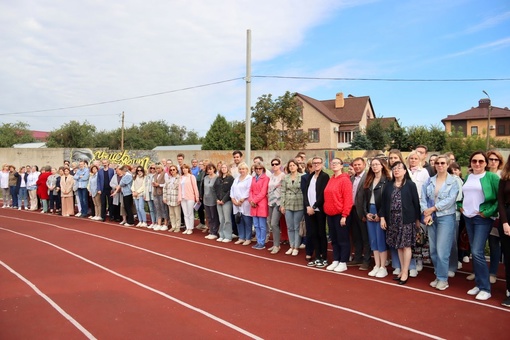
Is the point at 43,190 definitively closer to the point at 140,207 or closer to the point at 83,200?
the point at 83,200

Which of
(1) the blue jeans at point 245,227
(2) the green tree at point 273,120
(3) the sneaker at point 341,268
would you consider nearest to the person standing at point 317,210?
(3) the sneaker at point 341,268

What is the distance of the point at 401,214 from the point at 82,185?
1130 cm

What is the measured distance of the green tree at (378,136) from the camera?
3678 cm

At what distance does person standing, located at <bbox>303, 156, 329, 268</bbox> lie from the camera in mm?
7305

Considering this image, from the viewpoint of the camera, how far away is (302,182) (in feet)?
25.4

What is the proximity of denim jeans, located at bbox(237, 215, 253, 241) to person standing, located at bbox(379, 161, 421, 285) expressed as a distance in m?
3.76

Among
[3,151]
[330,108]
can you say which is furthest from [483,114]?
[3,151]

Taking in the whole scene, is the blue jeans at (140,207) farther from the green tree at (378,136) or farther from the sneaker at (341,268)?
the green tree at (378,136)

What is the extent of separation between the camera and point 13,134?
68.1 meters

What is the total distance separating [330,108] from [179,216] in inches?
1751

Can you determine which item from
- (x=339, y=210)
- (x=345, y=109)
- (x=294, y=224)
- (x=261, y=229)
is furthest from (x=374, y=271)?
(x=345, y=109)

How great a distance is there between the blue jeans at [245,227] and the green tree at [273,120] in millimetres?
27683

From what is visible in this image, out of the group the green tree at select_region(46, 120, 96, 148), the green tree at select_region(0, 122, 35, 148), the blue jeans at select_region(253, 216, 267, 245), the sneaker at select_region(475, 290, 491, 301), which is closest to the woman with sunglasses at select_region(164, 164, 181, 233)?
the blue jeans at select_region(253, 216, 267, 245)

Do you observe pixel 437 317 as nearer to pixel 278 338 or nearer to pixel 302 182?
pixel 278 338
